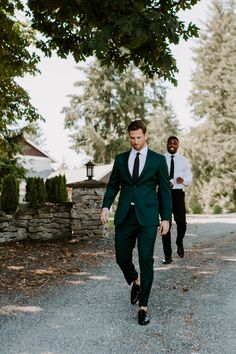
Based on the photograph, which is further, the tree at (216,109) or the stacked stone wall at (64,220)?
the tree at (216,109)

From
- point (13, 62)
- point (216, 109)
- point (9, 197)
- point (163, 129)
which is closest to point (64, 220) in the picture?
point (9, 197)

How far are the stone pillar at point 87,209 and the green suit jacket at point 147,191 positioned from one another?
18.4 ft

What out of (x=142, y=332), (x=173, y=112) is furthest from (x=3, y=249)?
(x=173, y=112)

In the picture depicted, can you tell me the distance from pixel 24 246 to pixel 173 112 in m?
45.2

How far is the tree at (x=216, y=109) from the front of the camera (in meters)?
29.2

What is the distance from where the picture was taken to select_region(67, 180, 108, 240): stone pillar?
1002 centimetres

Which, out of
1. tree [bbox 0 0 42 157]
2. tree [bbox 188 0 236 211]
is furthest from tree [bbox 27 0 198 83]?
tree [bbox 188 0 236 211]

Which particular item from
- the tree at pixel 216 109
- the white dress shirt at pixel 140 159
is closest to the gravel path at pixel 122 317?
the white dress shirt at pixel 140 159

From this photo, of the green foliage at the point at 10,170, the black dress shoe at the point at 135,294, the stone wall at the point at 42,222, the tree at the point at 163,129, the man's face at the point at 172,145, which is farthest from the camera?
the tree at the point at 163,129

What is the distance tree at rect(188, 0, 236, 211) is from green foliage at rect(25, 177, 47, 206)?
20.4 m

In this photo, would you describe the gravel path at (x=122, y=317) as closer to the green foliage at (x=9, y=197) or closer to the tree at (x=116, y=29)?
the tree at (x=116, y=29)

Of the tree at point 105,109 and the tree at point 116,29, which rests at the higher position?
the tree at point 105,109

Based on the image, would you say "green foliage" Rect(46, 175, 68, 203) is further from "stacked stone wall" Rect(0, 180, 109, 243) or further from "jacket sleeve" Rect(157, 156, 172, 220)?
→ "jacket sleeve" Rect(157, 156, 172, 220)

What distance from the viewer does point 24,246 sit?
31.0ft
